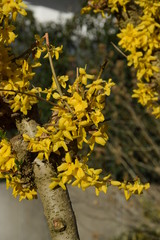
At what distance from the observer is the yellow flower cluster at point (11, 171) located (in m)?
1.24

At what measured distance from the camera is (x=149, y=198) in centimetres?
493

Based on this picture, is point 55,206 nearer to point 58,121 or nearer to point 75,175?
point 75,175

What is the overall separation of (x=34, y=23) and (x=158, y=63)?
4.23 m

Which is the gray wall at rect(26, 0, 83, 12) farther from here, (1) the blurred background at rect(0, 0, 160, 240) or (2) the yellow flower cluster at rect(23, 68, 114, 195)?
(2) the yellow flower cluster at rect(23, 68, 114, 195)

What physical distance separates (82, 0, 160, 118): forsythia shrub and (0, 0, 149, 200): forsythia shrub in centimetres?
85

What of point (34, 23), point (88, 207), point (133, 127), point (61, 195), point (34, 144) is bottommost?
point (88, 207)

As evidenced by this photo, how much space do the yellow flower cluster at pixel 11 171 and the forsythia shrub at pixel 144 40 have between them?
97 cm

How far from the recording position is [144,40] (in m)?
2.06

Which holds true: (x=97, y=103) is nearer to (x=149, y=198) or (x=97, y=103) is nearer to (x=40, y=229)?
(x=40, y=229)

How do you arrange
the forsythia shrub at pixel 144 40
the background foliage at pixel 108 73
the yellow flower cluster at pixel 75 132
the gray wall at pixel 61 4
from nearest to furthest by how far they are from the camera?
the yellow flower cluster at pixel 75 132, the forsythia shrub at pixel 144 40, the background foliage at pixel 108 73, the gray wall at pixel 61 4

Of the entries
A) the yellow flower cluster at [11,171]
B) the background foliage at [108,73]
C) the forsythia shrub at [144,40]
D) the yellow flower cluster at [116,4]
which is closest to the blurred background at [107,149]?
the background foliage at [108,73]

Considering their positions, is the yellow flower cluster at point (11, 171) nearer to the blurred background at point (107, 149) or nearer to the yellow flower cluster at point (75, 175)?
the yellow flower cluster at point (75, 175)

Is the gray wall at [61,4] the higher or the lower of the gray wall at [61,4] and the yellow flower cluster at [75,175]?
the lower

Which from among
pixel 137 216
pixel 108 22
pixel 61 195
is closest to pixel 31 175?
pixel 61 195
